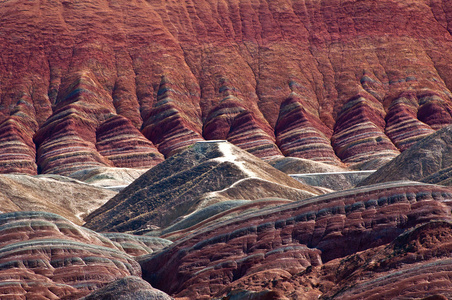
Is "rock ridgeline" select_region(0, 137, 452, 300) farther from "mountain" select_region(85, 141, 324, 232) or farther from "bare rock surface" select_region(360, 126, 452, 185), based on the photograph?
"bare rock surface" select_region(360, 126, 452, 185)

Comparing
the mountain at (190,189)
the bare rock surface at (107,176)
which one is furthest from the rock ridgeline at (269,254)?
the bare rock surface at (107,176)

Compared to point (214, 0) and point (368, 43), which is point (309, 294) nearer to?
point (368, 43)

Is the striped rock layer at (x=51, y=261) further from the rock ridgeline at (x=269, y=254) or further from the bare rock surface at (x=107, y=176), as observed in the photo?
the bare rock surface at (x=107, y=176)

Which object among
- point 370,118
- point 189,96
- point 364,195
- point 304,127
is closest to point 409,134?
point 370,118

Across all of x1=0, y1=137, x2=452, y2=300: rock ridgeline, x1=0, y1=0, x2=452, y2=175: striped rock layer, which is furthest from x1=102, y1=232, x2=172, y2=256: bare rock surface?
x1=0, y1=0, x2=452, y2=175: striped rock layer

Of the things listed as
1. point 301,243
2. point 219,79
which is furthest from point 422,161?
point 219,79

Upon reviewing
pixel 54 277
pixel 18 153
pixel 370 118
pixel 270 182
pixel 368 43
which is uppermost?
pixel 54 277
